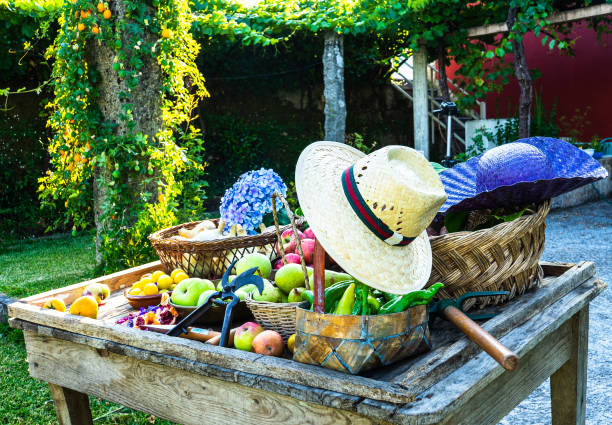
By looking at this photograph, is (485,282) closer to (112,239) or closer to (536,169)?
(536,169)

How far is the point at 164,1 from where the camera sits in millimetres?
4367

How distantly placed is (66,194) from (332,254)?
13.2ft

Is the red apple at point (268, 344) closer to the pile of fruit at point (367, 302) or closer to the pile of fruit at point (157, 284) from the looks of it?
the pile of fruit at point (367, 302)

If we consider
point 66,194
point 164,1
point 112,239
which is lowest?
point 112,239

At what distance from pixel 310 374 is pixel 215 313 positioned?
548 mm

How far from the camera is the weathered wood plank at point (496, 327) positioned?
114 centimetres

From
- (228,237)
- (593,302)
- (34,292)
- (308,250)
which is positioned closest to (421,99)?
(593,302)

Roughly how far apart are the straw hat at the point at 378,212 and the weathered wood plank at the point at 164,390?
1.03 ft

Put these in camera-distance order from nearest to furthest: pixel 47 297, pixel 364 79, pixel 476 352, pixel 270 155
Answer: pixel 476 352 < pixel 47 297 < pixel 270 155 < pixel 364 79

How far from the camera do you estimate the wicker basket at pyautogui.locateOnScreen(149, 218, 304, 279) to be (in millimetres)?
2035

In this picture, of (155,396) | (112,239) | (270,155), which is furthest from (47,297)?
(270,155)

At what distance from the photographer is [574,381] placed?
184 cm

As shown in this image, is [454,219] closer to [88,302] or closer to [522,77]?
[88,302]

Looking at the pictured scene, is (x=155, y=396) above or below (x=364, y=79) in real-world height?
below
